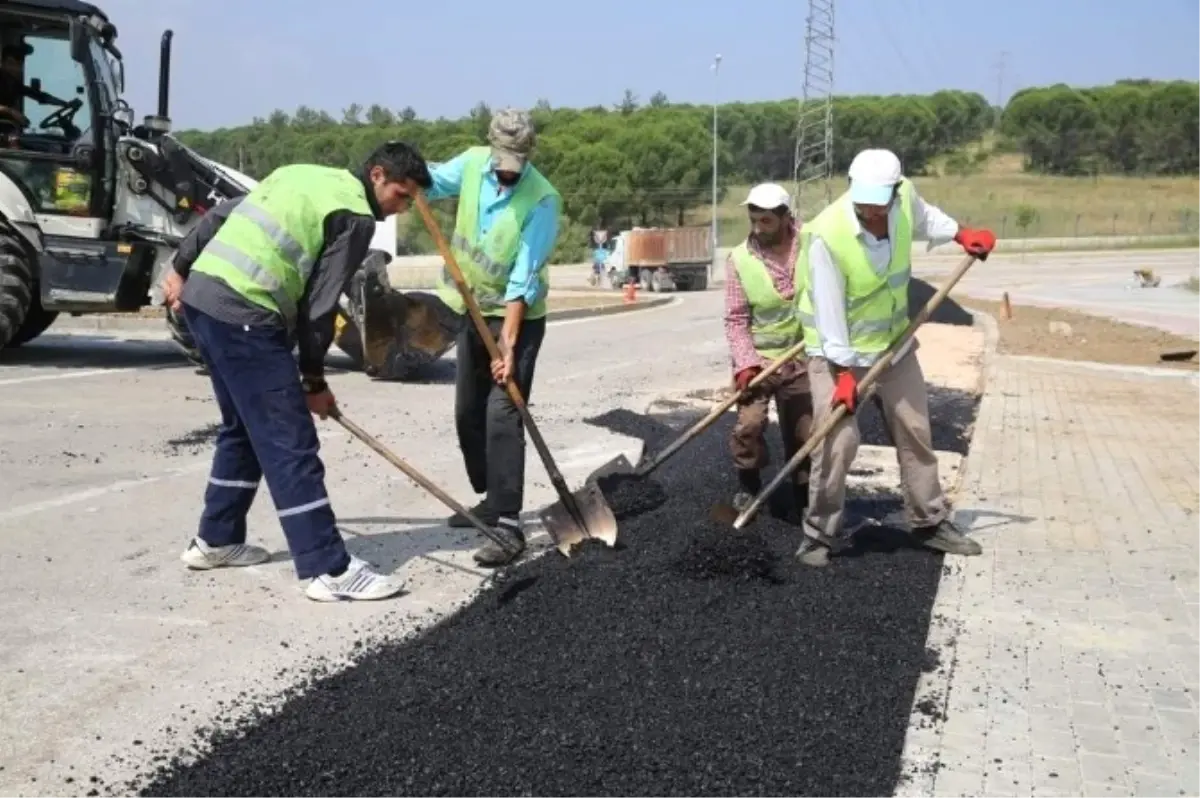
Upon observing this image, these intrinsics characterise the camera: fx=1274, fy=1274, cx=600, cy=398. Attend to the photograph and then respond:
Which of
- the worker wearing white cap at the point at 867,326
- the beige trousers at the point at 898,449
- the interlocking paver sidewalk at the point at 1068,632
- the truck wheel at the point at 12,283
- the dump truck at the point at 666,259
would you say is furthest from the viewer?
the dump truck at the point at 666,259

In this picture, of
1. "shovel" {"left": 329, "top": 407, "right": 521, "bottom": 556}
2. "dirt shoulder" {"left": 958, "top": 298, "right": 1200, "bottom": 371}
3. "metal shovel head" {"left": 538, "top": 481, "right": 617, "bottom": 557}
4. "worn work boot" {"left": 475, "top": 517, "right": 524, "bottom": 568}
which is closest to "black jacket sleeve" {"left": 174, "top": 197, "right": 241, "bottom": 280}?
"shovel" {"left": 329, "top": 407, "right": 521, "bottom": 556}

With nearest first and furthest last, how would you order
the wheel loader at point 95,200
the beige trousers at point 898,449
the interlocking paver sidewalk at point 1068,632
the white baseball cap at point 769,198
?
1. the interlocking paver sidewalk at point 1068,632
2. the beige trousers at point 898,449
3. the white baseball cap at point 769,198
4. the wheel loader at point 95,200

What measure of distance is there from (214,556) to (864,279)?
2.89 metres

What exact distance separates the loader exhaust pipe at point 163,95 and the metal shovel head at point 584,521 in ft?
27.0

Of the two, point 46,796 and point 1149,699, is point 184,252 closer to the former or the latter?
point 46,796

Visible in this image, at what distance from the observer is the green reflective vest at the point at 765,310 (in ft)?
19.7

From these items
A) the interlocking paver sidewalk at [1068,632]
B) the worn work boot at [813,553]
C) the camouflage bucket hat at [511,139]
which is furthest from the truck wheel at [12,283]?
the worn work boot at [813,553]

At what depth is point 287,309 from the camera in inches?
183

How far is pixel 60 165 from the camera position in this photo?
11391 mm

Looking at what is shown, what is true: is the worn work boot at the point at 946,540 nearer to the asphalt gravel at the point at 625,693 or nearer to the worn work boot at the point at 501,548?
the asphalt gravel at the point at 625,693

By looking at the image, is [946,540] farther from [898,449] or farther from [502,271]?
[502,271]

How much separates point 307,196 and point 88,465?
349 cm

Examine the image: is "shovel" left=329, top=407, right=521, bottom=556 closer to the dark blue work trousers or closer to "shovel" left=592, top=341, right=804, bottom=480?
the dark blue work trousers

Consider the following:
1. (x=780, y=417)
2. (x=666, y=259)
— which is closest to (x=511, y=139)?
(x=780, y=417)
